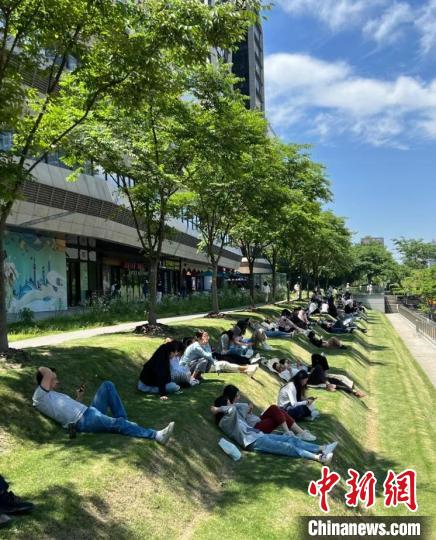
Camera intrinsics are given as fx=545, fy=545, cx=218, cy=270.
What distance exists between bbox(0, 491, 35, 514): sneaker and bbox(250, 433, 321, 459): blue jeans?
13.6 ft

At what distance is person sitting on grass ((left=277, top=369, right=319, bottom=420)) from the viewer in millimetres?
10633

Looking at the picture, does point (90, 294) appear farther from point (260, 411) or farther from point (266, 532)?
point (266, 532)

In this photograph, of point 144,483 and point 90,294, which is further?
point 90,294

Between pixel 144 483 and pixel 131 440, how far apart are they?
91 centimetres

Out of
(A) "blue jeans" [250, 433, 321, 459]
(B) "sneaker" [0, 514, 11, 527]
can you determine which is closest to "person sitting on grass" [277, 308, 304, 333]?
(A) "blue jeans" [250, 433, 321, 459]

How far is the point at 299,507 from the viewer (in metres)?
6.88

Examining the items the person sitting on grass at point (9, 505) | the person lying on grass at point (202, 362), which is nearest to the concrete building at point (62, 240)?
the person lying on grass at point (202, 362)

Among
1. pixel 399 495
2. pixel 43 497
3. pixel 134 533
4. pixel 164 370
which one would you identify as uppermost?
pixel 164 370

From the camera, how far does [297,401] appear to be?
11.0 meters

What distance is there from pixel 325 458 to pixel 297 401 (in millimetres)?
→ 2833

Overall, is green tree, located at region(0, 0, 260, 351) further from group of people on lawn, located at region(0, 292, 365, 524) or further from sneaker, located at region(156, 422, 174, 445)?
sneaker, located at region(156, 422, 174, 445)

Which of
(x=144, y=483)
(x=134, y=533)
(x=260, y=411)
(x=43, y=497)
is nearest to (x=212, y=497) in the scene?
(x=144, y=483)

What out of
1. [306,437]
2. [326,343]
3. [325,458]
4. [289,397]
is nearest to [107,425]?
[325,458]

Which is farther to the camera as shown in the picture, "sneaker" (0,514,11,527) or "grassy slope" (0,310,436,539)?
"grassy slope" (0,310,436,539)
